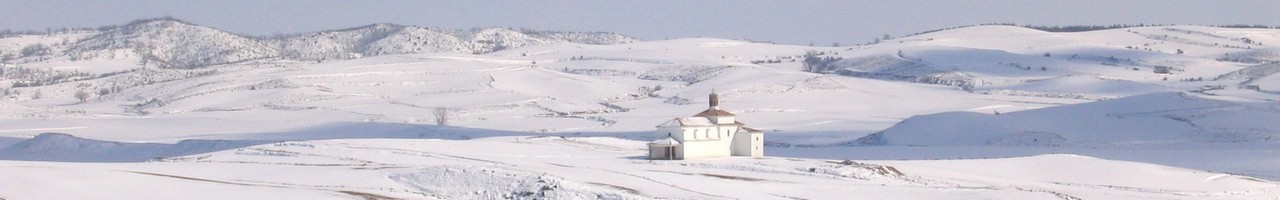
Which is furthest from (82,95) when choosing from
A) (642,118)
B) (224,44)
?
(224,44)

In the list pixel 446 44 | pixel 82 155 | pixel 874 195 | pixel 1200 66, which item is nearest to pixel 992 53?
pixel 1200 66

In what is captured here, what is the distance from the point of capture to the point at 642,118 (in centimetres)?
8869

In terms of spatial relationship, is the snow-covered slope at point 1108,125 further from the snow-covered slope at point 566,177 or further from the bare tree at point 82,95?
the bare tree at point 82,95

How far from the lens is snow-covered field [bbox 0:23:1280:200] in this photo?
36.8 metres

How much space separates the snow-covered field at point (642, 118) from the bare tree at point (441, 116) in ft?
1.77

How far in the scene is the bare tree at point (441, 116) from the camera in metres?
86.2

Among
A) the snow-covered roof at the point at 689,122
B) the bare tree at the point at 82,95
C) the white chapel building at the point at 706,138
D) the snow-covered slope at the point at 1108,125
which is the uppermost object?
the snow-covered roof at the point at 689,122

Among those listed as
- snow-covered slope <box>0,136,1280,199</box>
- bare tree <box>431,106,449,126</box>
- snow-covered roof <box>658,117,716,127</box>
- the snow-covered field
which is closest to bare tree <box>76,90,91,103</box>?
the snow-covered field

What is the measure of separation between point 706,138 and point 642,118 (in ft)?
130

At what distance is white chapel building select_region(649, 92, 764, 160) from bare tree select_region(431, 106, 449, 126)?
3681 cm

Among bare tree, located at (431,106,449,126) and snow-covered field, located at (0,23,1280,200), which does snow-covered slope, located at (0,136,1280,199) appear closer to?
snow-covered field, located at (0,23,1280,200)

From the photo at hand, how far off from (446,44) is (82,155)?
12414 cm

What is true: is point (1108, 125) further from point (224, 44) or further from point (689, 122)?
point (224, 44)

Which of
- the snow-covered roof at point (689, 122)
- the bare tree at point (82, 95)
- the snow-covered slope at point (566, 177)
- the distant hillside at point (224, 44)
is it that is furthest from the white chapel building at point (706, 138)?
the distant hillside at point (224, 44)
